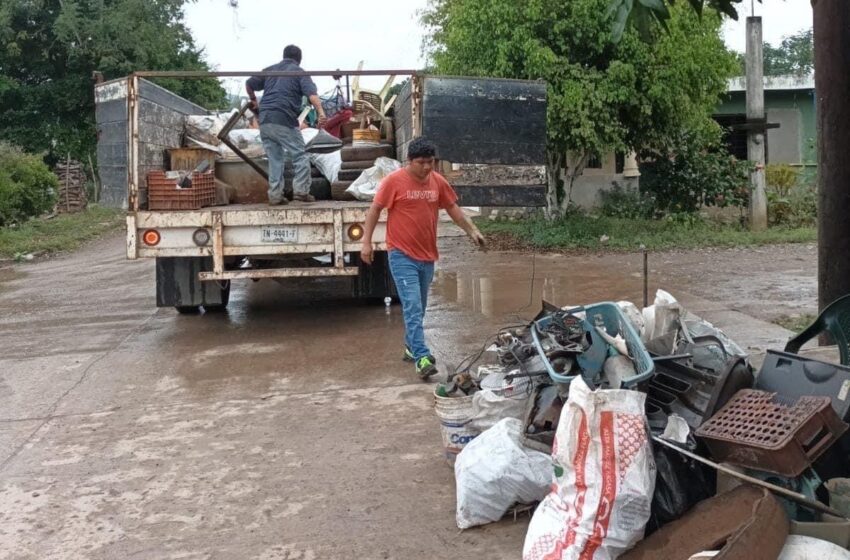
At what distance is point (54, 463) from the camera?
499cm

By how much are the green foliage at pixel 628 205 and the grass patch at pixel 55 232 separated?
9.13 m

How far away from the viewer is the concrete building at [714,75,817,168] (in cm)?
2159

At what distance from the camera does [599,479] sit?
3281 mm

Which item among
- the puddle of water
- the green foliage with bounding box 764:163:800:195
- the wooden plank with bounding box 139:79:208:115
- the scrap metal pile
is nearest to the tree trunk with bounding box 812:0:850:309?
the scrap metal pile

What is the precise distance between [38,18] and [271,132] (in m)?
24.3

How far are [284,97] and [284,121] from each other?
0.23 m

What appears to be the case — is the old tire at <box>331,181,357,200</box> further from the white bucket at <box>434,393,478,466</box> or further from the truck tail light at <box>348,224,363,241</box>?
the white bucket at <box>434,393,478,466</box>

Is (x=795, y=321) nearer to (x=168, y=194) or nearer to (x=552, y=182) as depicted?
(x=168, y=194)

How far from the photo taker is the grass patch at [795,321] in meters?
7.44

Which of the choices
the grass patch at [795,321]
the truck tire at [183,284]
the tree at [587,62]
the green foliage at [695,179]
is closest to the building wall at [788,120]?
the green foliage at [695,179]

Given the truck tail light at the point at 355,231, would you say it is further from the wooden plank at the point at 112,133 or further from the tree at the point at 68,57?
the tree at the point at 68,57

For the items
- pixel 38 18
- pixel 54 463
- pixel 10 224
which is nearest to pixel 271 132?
pixel 54 463

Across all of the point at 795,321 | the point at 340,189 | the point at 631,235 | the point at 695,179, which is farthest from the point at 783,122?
the point at 340,189

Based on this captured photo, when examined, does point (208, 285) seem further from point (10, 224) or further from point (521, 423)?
point (10, 224)
